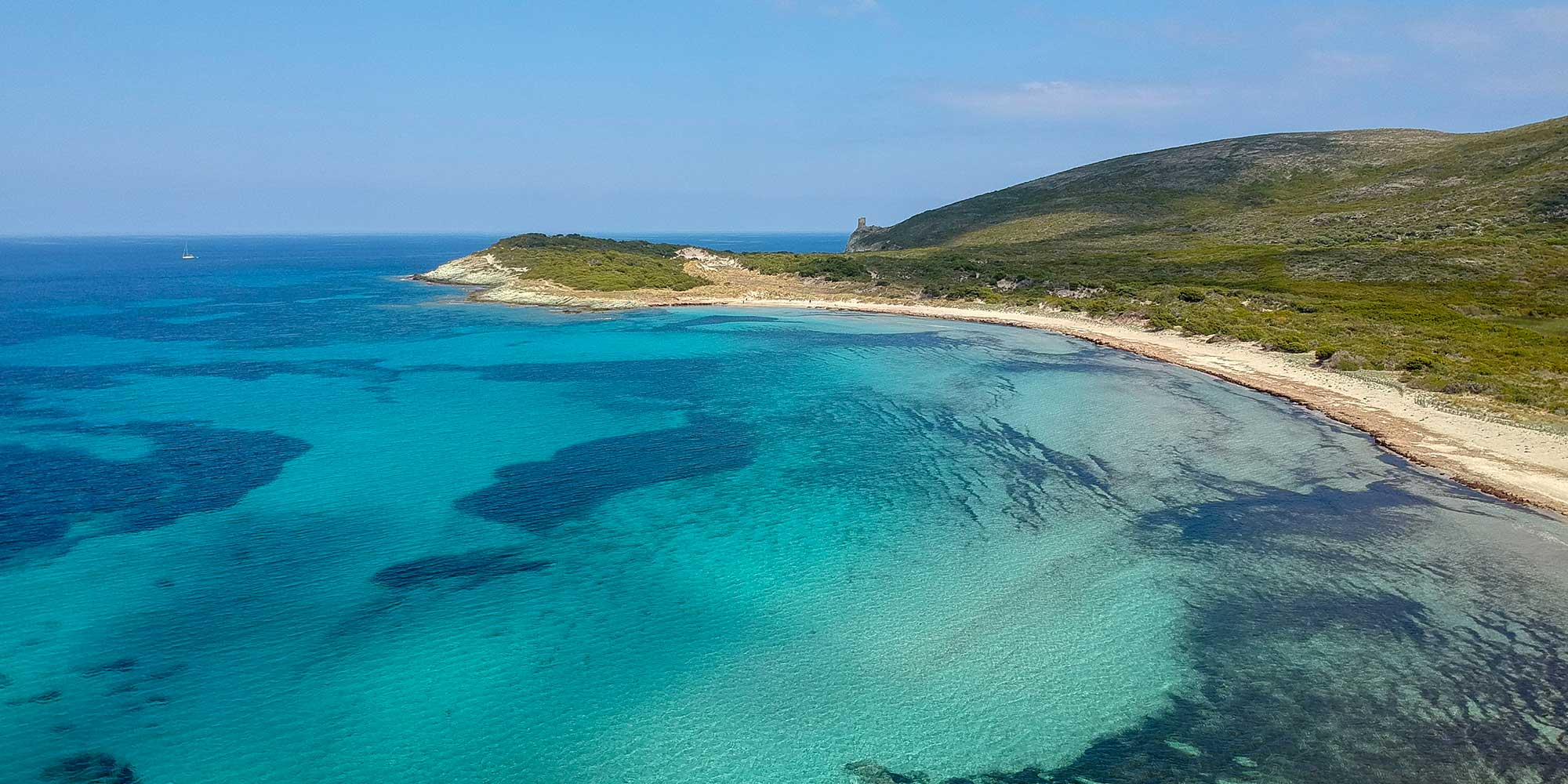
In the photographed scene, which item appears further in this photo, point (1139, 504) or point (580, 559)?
point (1139, 504)

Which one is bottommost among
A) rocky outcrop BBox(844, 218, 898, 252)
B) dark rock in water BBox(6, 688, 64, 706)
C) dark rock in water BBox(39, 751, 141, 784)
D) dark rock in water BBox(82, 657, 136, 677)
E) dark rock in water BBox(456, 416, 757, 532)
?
dark rock in water BBox(39, 751, 141, 784)

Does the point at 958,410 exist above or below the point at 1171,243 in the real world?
below

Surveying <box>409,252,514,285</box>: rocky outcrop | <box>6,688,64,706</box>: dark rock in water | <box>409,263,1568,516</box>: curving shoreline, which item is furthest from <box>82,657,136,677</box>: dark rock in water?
<box>409,252,514,285</box>: rocky outcrop

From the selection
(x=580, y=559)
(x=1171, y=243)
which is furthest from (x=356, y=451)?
(x=1171, y=243)

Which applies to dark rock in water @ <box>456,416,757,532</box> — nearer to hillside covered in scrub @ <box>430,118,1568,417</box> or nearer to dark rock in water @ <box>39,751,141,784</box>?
dark rock in water @ <box>39,751,141,784</box>

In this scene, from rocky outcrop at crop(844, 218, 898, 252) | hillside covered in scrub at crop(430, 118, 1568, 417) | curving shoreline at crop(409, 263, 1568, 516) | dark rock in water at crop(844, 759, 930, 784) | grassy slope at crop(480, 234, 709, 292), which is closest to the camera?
dark rock in water at crop(844, 759, 930, 784)

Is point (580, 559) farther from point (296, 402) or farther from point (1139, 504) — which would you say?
point (296, 402)

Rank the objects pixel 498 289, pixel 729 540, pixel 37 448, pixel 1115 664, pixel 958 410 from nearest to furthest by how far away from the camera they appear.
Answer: pixel 1115 664
pixel 729 540
pixel 37 448
pixel 958 410
pixel 498 289
